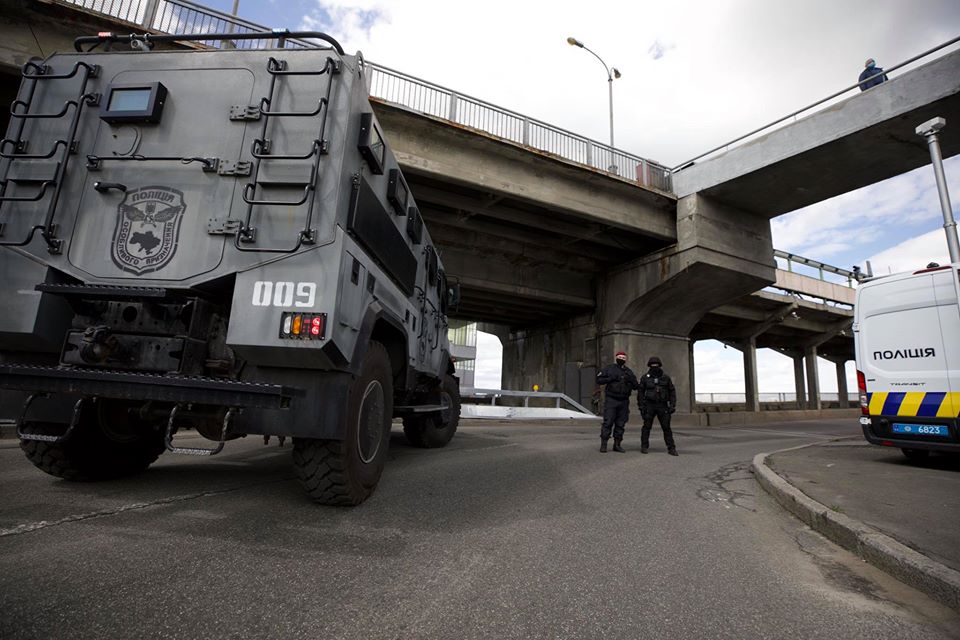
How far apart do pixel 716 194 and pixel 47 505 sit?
1581 centimetres

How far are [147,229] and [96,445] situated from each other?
6.26 feet

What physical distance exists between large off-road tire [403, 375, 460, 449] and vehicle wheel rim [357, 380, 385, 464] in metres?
3.18

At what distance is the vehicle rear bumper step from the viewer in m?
2.50

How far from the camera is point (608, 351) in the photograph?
58.2ft

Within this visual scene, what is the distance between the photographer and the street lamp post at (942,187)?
825 centimetres

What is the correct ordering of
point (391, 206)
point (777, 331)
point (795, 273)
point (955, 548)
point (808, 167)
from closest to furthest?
1. point (955, 548)
2. point (391, 206)
3. point (808, 167)
4. point (795, 273)
5. point (777, 331)

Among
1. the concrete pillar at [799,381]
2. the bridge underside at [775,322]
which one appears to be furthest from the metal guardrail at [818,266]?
the concrete pillar at [799,381]

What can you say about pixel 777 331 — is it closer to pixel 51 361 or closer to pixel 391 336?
pixel 391 336

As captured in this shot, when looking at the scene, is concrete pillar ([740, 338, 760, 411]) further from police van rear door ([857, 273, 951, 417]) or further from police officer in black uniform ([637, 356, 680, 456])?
police officer in black uniform ([637, 356, 680, 456])

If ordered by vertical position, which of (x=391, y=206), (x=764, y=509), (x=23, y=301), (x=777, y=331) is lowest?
(x=764, y=509)

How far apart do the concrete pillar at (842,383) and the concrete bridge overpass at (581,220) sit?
36.9 m

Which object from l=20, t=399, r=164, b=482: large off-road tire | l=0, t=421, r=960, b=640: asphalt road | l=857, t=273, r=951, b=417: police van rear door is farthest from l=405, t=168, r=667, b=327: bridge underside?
l=0, t=421, r=960, b=640: asphalt road

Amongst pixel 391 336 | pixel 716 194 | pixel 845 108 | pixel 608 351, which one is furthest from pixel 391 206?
pixel 608 351

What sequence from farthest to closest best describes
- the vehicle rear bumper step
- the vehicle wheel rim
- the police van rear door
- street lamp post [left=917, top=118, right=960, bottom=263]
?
street lamp post [left=917, top=118, right=960, bottom=263]
the police van rear door
the vehicle wheel rim
the vehicle rear bumper step
